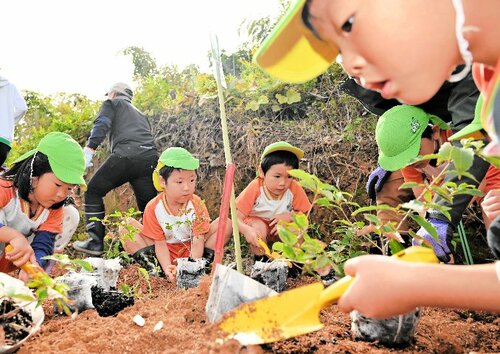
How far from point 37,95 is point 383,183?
198 inches

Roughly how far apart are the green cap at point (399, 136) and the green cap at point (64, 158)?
1607mm

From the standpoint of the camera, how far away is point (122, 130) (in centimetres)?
401

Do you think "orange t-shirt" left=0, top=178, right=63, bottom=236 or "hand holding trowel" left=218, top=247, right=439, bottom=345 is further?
"orange t-shirt" left=0, top=178, right=63, bottom=236

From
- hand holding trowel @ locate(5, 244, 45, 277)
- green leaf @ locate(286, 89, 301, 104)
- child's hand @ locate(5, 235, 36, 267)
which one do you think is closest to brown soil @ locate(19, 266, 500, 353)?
hand holding trowel @ locate(5, 244, 45, 277)

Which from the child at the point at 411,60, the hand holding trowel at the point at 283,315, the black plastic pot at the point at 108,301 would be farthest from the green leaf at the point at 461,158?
the black plastic pot at the point at 108,301

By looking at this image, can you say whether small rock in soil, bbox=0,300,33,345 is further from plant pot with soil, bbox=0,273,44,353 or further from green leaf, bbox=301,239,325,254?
green leaf, bbox=301,239,325,254

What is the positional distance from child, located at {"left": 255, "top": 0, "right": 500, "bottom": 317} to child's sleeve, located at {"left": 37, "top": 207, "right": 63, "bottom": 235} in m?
2.21

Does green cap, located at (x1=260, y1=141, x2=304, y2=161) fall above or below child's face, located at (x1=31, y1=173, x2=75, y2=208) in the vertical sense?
above

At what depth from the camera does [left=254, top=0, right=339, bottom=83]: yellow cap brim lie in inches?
40.1

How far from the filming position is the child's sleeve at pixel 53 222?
2712 millimetres

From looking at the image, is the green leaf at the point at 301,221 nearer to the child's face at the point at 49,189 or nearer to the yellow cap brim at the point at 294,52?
the yellow cap brim at the point at 294,52

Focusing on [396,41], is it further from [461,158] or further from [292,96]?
[292,96]

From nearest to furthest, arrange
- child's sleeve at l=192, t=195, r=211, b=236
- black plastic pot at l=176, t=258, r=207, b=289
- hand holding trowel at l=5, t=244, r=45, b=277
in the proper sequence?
1. hand holding trowel at l=5, t=244, r=45, b=277
2. black plastic pot at l=176, t=258, r=207, b=289
3. child's sleeve at l=192, t=195, r=211, b=236

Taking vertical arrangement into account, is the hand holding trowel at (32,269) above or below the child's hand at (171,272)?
above
